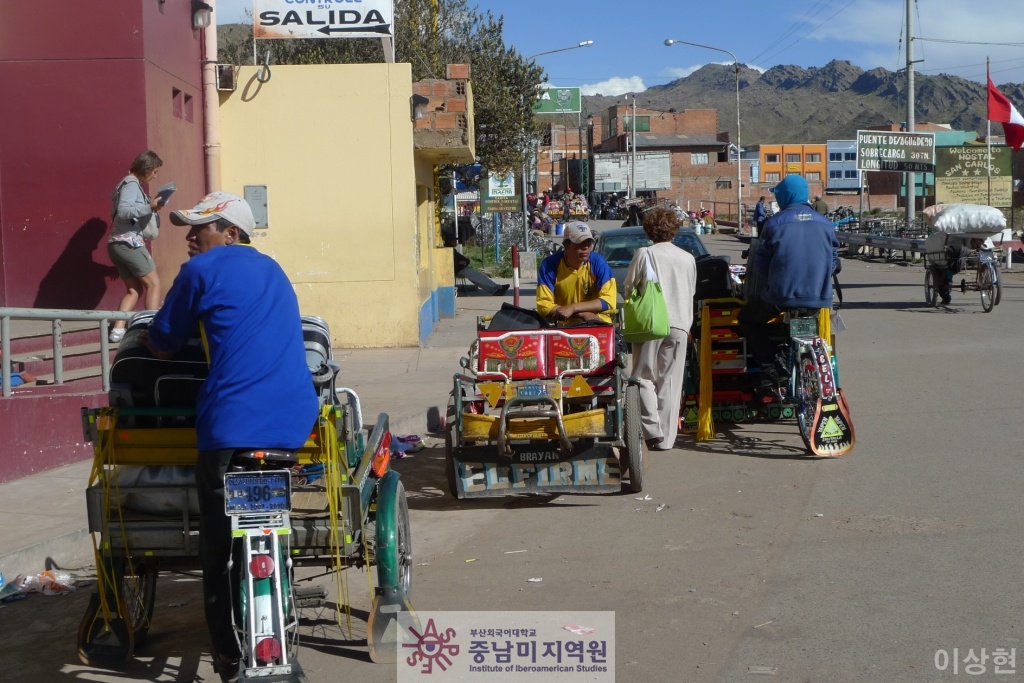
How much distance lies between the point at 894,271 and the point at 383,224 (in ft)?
68.8

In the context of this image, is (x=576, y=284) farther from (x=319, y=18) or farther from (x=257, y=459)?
(x=319, y=18)

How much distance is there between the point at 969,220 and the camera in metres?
19.5

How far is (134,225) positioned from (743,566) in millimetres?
6973

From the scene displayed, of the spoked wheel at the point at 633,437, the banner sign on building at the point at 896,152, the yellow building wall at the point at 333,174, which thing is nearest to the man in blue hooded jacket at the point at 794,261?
the spoked wheel at the point at 633,437

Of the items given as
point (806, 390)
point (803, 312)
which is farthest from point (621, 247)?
point (806, 390)

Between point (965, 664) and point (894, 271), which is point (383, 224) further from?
point (894, 271)

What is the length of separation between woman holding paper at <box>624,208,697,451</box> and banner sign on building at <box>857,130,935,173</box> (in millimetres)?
28858

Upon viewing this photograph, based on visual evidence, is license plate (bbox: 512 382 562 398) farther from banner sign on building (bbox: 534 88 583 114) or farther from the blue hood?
banner sign on building (bbox: 534 88 583 114)

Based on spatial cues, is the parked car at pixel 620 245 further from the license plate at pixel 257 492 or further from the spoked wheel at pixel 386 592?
the license plate at pixel 257 492

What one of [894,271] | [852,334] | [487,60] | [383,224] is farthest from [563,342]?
[894,271]

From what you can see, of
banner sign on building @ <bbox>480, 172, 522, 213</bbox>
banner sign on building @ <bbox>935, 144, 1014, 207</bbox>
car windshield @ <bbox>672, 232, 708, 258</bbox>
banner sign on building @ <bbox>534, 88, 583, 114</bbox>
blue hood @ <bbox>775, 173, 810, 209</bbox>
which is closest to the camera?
blue hood @ <bbox>775, 173, 810, 209</bbox>

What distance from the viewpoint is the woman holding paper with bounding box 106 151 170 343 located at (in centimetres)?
1038

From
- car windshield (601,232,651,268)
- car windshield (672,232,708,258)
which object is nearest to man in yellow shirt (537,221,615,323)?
car windshield (672,232,708,258)

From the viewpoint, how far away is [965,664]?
4.46m
